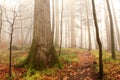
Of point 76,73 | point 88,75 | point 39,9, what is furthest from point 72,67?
point 39,9

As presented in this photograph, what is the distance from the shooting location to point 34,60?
33.0ft

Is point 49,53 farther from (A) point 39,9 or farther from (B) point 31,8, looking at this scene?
(B) point 31,8

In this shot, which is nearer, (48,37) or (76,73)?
(76,73)

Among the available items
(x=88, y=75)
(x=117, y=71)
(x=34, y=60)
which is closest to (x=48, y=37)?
(x=34, y=60)

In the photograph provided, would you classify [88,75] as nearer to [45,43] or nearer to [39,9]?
[45,43]

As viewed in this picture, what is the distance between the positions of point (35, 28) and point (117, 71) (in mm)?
5025

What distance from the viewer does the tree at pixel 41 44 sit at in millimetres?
10086

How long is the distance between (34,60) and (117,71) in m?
4.21

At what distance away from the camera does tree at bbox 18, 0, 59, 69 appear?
33.1ft

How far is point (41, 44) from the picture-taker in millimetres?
10469

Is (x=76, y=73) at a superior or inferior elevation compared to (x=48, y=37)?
inferior

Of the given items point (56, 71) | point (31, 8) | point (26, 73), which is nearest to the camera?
point (26, 73)

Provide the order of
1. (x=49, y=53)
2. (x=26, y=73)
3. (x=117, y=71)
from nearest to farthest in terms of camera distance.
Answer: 1. (x=117, y=71)
2. (x=26, y=73)
3. (x=49, y=53)

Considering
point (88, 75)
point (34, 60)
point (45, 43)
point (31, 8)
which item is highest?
point (31, 8)
